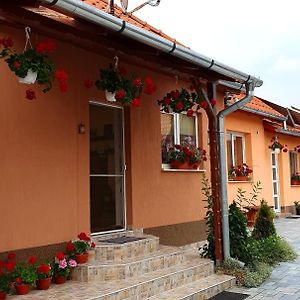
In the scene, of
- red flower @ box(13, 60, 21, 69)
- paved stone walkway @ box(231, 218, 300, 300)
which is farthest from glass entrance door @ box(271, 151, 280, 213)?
red flower @ box(13, 60, 21, 69)

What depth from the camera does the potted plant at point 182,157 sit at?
9227 millimetres

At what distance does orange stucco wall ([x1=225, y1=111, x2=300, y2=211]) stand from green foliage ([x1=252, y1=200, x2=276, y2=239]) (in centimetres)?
345

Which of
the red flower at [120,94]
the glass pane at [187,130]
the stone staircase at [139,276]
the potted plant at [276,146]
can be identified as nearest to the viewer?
the stone staircase at [139,276]

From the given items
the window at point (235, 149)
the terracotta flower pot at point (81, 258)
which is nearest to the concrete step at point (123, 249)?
the terracotta flower pot at point (81, 258)

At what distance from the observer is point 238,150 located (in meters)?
14.6

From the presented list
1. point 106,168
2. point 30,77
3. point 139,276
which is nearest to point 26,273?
point 139,276

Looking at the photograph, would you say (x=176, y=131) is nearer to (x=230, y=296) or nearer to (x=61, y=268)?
(x=230, y=296)

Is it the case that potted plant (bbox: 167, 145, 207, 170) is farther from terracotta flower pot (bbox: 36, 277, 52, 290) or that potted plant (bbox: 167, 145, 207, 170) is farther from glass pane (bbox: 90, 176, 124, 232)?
terracotta flower pot (bbox: 36, 277, 52, 290)

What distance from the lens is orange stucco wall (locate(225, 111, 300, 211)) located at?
541 inches

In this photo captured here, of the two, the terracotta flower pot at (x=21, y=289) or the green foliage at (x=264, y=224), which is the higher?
the green foliage at (x=264, y=224)

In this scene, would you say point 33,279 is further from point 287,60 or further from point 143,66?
point 287,60

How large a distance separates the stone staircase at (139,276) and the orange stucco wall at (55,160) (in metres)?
0.70

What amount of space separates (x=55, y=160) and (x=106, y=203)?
A: 63.7 inches

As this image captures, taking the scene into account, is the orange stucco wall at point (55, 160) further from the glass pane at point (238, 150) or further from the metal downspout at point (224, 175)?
the glass pane at point (238, 150)
